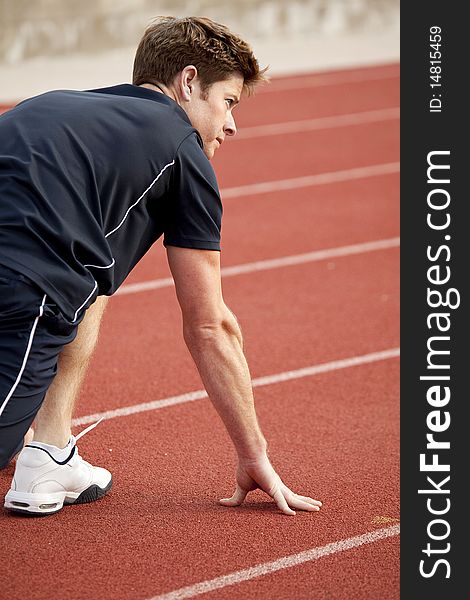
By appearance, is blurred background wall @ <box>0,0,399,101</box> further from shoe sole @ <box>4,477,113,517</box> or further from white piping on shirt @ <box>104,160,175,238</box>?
white piping on shirt @ <box>104,160,175,238</box>

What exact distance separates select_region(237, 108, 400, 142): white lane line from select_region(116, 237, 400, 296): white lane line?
14.1 feet

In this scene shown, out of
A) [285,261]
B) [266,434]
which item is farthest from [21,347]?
[285,261]

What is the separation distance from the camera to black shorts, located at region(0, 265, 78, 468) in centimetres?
294

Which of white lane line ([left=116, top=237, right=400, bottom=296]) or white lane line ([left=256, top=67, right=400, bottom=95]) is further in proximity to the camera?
white lane line ([left=256, top=67, right=400, bottom=95])

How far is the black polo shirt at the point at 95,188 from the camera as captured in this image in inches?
117

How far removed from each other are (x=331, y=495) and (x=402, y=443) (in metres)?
0.61

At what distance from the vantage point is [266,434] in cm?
445

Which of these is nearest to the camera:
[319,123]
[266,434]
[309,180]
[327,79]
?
[266,434]

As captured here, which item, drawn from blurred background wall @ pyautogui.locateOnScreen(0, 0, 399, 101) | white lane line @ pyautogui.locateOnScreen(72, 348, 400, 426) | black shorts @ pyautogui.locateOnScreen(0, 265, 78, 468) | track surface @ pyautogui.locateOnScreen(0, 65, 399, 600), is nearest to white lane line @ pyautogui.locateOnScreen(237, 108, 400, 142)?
track surface @ pyautogui.locateOnScreen(0, 65, 399, 600)

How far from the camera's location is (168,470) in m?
4.05

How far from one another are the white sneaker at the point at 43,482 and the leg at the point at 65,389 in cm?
6

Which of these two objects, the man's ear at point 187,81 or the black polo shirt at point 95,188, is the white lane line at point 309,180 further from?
the black polo shirt at point 95,188

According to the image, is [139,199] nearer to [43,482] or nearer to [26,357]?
[26,357]

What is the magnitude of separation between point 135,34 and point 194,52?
46.5 feet
